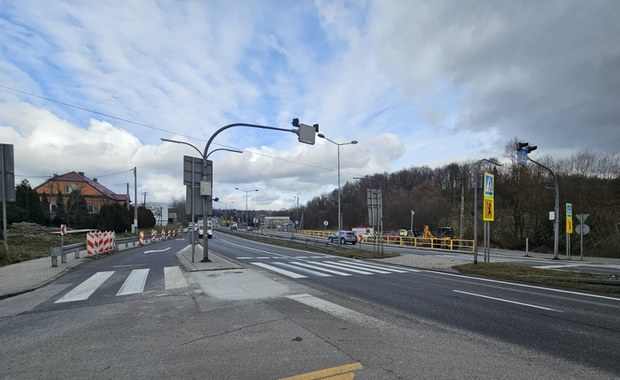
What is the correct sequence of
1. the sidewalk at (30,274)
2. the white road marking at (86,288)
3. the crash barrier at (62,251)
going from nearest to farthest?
the white road marking at (86,288), the sidewalk at (30,274), the crash barrier at (62,251)

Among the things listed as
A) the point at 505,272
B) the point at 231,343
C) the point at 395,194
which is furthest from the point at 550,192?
the point at 395,194

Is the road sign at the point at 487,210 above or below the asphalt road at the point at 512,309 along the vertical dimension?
above

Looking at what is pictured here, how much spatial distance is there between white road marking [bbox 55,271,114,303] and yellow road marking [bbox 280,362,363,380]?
731 cm

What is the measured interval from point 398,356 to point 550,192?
36.8 meters

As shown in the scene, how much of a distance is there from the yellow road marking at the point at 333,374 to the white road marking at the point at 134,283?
7.17 metres

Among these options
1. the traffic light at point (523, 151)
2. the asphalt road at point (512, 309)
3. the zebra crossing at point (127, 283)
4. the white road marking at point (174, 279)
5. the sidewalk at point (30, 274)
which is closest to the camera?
the asphalt road at point (512, 309)

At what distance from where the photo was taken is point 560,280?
505 inches

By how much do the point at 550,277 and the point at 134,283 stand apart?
1359cm

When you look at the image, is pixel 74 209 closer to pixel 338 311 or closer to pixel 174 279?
pixel 174 279

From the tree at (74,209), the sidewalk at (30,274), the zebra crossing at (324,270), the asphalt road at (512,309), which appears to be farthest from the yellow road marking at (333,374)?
the tree at (74,209)

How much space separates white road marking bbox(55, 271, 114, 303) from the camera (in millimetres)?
9445

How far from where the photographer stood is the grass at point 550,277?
1134cm

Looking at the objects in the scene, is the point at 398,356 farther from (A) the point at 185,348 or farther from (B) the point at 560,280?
(B) the point at 560,280

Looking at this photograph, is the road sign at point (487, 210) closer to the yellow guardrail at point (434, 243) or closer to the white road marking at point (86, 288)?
the white road marking at point (86, 288)
